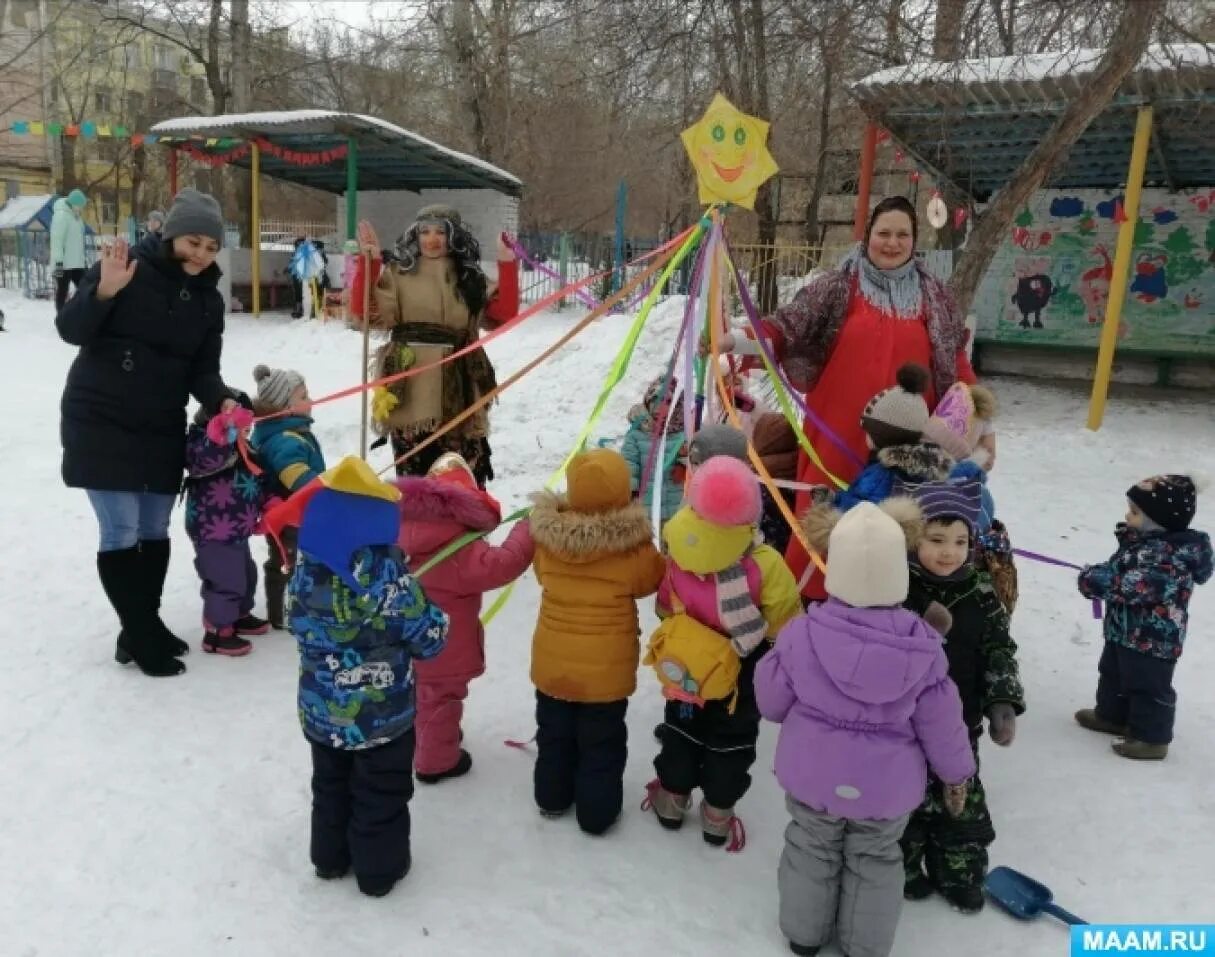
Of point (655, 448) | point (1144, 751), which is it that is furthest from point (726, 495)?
point (1144, 751)

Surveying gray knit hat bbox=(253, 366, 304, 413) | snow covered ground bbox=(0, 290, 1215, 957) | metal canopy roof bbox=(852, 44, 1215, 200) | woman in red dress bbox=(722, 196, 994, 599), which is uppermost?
metal canopy roof bbox=(852, 44, 1215, 200)

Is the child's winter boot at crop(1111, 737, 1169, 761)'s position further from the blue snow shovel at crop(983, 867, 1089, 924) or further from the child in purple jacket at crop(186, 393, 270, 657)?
the child in purple jacket at crop(186, 393, 270, 657)

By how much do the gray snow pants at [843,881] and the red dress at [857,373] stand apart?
3.89 ft

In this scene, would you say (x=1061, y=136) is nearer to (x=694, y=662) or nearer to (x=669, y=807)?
(x=694, y=662)

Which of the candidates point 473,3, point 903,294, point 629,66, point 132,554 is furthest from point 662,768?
point 473,3

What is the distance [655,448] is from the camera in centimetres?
420

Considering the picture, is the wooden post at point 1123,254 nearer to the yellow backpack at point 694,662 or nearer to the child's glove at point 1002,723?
the child's glove at point 1002,723

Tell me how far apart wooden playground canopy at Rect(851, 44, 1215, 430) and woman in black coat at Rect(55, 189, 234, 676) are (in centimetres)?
468

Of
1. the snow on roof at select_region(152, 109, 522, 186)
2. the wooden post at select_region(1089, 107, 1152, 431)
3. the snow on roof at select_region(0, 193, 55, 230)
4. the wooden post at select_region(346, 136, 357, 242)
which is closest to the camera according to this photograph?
the wooden post at select_region(1089, 107, 1152, 431)

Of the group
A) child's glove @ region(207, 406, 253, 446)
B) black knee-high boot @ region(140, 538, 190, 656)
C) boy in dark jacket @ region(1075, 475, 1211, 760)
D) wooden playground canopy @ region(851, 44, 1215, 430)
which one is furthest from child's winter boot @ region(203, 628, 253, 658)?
wooden playground canopy @ region(851, 44, 1215, 430)

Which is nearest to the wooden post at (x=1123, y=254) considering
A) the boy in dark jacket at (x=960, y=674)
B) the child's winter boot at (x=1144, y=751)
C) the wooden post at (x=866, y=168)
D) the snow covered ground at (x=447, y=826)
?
the wooden post at (x=866, y=168)

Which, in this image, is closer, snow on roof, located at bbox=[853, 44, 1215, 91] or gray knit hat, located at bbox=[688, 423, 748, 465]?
gray knit hat, located at bbox=[688, 423, 748, 465]

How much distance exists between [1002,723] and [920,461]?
798mm

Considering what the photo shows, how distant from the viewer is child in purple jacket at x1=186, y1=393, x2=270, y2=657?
383 cm
